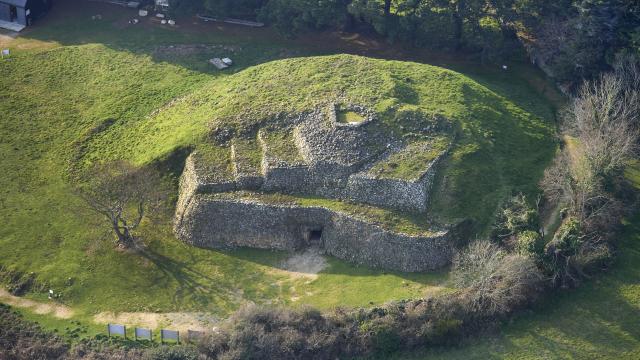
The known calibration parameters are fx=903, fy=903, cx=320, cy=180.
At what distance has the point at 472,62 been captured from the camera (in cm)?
9250

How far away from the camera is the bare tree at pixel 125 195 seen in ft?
245

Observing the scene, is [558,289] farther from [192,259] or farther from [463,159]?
[192,259]

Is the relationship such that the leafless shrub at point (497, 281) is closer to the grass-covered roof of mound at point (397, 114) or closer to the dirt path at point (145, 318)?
the grass-covered roof of mound at point (397, 114)

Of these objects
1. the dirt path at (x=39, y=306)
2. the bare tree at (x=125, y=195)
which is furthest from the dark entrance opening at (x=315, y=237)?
the dirt path at (x=39, y=306)

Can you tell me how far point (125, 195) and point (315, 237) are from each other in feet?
54.6

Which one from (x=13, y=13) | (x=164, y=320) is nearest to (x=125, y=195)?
(x=164, y=320)

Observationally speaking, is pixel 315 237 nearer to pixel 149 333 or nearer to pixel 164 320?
pixel 164 320

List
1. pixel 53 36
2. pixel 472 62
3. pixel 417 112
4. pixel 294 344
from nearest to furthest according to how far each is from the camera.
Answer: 1. pixel 294 344
2. pixel 417 112
3. pixel 472 62
4. pixel 53 36

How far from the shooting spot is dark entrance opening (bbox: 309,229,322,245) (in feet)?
241

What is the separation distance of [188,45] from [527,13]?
35.5 m

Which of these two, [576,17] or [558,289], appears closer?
[558,289]

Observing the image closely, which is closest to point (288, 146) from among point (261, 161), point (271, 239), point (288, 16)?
point (261, 161)

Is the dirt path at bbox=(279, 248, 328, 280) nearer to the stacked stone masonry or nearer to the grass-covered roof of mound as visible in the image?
the stacked stone masonry

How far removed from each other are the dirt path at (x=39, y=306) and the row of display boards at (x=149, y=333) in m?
4.32
